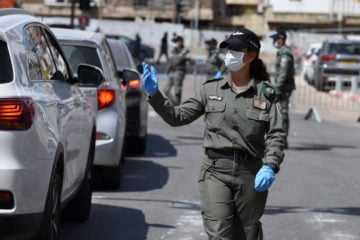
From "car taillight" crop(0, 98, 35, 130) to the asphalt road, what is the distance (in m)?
2.56

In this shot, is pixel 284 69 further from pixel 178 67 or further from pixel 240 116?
pixel 240 116

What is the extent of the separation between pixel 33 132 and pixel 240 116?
126cm

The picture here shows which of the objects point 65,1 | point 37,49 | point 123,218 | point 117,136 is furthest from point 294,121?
point 65,1

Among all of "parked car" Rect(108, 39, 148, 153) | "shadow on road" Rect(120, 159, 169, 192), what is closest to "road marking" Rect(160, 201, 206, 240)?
"shadow on road" Rect(120, 159, 169, 192)

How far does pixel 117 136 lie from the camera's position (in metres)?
11.3

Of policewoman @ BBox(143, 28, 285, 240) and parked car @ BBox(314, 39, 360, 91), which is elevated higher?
policewoman @ BBox(143, 28, 285, 240)

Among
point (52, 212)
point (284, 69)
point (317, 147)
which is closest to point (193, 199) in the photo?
point (52, 212)

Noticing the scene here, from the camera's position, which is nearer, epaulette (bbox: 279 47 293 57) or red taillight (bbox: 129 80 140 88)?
red taillight (bbox: 129 80 140 88)

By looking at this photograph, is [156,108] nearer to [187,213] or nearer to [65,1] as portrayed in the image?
[187,213]

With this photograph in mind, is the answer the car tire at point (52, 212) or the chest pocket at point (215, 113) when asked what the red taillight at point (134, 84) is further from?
the chest pocket at point (215, 113)

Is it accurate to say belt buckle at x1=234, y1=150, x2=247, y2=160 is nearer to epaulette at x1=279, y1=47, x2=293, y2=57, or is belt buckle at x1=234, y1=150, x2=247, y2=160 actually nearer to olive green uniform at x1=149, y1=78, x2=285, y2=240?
olive green uniform at x1=149, y1=78, x2=285, y2=240

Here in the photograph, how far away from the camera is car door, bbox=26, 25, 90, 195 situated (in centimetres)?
707

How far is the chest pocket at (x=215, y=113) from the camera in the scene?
643cm

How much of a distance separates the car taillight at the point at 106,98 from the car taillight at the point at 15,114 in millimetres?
4990
